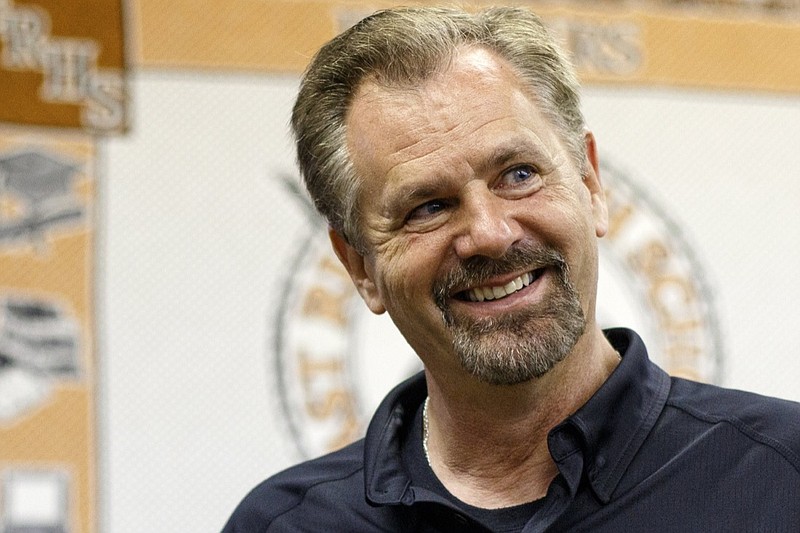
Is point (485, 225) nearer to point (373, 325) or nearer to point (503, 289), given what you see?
point (503, 289)

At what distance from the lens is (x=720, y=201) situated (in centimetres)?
247

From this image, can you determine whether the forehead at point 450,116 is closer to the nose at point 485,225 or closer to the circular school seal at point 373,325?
the nose at point 485,225

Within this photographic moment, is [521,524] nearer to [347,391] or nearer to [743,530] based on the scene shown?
[743,530]

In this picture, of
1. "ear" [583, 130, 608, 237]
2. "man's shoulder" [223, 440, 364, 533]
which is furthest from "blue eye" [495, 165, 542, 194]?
"man's shoulder" [223, 440, 364, 533]

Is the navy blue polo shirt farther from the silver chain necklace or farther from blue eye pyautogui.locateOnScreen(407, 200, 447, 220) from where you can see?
blue eye pyautogui.locateOnScreen(407, 200, 447, 220)

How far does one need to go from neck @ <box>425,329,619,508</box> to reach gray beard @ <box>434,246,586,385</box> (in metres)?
0.03

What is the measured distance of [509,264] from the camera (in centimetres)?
117

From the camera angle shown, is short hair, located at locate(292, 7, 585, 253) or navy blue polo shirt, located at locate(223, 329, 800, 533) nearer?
navy blue polo shirt, located at locate(223, 329, 800, 533)

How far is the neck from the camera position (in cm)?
121

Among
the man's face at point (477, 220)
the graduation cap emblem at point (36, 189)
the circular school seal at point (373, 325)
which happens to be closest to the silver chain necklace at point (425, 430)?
the man's face at point (477, 220)

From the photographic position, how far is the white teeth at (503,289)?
1183 millimetres

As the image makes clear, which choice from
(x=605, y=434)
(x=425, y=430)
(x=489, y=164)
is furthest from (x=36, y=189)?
(x=605, y=434)

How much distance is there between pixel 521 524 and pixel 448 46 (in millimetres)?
485

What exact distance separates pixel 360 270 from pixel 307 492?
0.84ft
